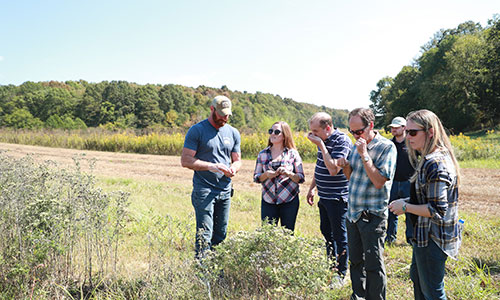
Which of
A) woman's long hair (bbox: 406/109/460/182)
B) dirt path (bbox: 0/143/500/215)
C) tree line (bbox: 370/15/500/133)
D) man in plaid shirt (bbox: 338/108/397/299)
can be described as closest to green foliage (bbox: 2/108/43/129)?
dirt path (bbox: 0/143/500/215)

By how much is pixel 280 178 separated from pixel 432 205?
1799 millimetres

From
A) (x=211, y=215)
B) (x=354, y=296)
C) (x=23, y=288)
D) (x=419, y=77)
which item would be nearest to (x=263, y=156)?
(x=211, y=215)

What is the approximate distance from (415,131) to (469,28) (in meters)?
54.7

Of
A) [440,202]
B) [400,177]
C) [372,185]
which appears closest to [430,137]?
[440,202]

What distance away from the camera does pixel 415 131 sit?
7.77ft

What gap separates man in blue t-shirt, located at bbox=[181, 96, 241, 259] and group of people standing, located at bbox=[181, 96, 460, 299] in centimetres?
1

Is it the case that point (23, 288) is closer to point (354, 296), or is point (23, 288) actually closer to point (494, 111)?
point (354, 296)

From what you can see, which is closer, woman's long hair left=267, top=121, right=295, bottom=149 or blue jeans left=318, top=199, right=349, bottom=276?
blue jeans left=318, top=199, right=349, bottom=276

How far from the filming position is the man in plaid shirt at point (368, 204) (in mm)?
2688

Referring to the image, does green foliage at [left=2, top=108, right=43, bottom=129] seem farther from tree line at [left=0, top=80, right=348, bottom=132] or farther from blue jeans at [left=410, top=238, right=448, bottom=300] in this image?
blue jeans at [left=410, top=238, right=448, bottom=300]

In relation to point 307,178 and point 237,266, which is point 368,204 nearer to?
point 237,266

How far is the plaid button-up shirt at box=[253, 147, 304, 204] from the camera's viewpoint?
3.69 metres

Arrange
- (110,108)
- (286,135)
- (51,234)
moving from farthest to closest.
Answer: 1. (110,108)
2. (286,135)
3. (51,234)

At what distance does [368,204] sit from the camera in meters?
2.75
